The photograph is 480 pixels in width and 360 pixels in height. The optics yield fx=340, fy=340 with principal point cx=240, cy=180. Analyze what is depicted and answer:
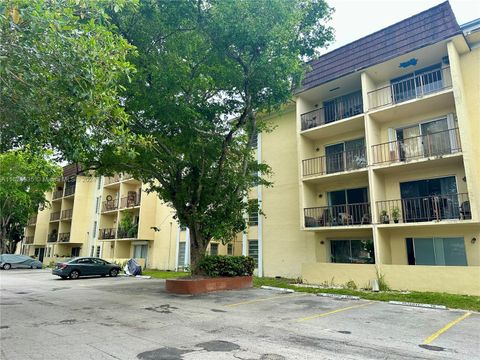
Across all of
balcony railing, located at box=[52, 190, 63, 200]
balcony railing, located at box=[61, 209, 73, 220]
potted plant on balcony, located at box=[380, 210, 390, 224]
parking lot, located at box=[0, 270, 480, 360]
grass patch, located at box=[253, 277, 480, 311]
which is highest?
balcony railing, located at box=[52, 190, 63, 200]

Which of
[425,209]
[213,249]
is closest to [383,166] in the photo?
[425,209]

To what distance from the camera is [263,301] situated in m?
11.8

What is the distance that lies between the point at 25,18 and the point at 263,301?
10.2 m

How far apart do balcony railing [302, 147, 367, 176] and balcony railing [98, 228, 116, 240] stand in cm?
2113

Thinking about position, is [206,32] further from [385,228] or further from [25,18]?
[385,228]

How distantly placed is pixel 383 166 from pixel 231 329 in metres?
10.8

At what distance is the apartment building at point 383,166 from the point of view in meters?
13.7

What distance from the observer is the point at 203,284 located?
14.0 m

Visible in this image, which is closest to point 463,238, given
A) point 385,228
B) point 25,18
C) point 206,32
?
point 385,228

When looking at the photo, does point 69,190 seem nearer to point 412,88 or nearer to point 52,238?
point 52,238

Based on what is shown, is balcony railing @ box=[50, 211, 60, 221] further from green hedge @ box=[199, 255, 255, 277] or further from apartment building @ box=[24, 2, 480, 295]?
green hedge @ box=[199, 255, 255, 277]

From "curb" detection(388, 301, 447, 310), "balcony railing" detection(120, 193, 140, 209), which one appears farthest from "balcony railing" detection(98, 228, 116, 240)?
"curb" detection(388, 301, 447, 310)

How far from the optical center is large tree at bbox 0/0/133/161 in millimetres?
5684

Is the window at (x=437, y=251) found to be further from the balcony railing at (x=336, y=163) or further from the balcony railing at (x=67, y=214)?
the balcony railing at (x=67, y=214)
